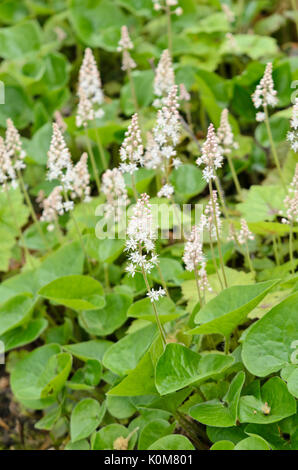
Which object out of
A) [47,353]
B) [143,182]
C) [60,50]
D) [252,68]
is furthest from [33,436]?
[60,50]

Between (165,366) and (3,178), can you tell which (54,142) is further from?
(165,366)

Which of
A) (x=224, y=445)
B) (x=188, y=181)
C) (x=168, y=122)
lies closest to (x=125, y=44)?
(x=188, y=181)

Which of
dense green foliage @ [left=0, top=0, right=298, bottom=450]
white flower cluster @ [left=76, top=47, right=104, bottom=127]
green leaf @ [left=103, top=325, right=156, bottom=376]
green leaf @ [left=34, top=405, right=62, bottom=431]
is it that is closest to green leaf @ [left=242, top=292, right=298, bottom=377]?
dense green foliage @ [left=0, top=0, right=298, bottom=450]

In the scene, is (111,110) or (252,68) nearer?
(252,68)

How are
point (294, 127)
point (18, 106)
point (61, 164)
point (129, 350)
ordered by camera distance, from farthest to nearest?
point (18, 106)
point (61, 164)
point (129, 350)
point (294, 127)

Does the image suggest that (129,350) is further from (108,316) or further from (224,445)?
(224,445)

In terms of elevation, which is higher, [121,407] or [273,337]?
[273,337]

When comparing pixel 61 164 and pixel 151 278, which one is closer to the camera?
pixel 61 164
